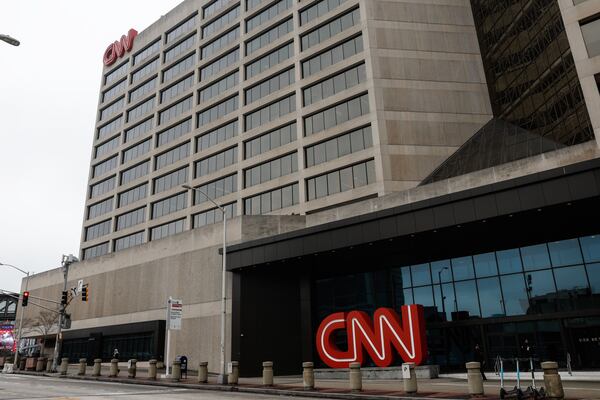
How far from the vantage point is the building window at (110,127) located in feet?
237

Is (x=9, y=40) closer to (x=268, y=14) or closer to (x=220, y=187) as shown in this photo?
(x=220, y=187)

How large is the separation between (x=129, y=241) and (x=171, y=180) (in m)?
10.9

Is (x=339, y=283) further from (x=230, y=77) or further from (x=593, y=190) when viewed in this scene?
(x=230, y=77)

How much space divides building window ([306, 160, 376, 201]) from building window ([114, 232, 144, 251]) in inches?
1084

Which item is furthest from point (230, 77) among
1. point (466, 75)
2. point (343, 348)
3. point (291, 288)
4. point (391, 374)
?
point (391, 374)

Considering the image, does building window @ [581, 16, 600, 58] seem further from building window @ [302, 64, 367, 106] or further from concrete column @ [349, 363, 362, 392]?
building window @ [302, 64, 367, 106]

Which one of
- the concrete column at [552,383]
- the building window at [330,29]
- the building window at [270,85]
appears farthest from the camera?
the building window at [270,85]

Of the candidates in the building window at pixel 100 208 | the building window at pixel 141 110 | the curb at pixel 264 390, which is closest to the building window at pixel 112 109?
the building window at pixel 141 110

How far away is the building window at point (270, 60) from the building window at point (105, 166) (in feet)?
91.0

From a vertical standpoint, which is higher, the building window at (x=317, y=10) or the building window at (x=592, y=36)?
the building window at (x=317, y=10)

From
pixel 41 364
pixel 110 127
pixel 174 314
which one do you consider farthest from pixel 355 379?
pixel 110 127

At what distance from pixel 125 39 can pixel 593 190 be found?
73651 millimetres

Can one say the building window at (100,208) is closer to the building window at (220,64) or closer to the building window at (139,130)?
the building window at (139,130)

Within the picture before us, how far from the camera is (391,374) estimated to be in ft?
86.3
